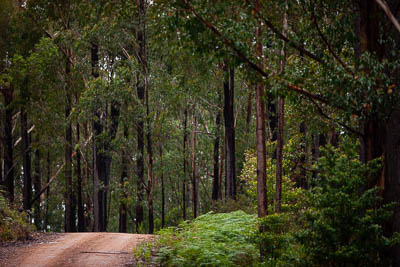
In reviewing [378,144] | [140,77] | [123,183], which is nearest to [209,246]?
[378,144]

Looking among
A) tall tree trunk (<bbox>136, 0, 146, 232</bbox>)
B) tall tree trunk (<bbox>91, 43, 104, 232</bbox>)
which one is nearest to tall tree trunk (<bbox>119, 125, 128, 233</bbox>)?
tall tree trunk (<bbox>136, 0, 146, 232</bbox>)

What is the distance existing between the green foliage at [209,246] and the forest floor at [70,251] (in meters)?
0.71

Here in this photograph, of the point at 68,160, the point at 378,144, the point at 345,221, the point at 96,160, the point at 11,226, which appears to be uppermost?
the point at 68,160

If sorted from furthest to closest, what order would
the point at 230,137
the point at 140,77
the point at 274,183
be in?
the point at 230,137, the point at 140,77, the point at 274,183

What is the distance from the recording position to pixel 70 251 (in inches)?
489

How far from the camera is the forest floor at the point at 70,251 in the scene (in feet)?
35.8

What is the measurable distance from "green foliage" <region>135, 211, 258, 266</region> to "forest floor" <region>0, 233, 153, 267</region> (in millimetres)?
709

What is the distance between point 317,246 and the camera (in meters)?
8.32

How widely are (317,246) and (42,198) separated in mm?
39274

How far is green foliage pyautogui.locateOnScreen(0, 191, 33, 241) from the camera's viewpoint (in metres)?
14.1

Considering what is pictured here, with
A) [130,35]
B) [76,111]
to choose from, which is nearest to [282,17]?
[130,35]

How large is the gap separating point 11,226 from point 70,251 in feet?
10.3

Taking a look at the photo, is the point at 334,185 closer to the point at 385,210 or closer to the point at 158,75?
the point at 385,210

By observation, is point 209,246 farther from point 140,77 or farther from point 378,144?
point 140,77
